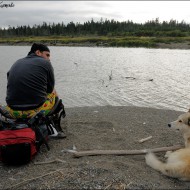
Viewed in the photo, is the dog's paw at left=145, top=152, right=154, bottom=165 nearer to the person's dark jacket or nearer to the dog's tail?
the dog's tail

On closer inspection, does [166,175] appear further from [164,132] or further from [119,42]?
[119,42]

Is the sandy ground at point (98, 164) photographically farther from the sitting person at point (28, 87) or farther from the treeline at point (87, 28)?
the treeline at point (87, 28)

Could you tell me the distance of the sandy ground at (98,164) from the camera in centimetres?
456

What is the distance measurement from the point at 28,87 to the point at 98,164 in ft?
7.44

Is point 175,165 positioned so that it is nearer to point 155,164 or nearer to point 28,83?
point 155,164

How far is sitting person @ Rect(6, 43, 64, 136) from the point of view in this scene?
6066 mm

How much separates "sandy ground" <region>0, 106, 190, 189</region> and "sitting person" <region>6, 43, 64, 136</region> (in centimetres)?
95

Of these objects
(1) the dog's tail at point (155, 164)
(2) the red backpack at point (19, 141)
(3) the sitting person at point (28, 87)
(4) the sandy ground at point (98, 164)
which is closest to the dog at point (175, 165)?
(1) the dog's tail at point (155, 164)

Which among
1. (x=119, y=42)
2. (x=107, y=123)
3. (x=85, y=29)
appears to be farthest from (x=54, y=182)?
(x=85, y=29)

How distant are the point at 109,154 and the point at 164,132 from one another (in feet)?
8.87

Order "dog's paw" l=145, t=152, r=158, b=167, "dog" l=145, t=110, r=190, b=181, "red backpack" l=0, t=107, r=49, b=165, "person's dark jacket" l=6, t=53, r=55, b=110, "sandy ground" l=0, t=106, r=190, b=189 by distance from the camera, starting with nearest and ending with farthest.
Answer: "sandy ground" l=0, t=106, r=190, b=189, "dog" l=145, t=110, r=190, b=181, "red backpack" l=0, t=107, r=49, b=165, "dog's paw" l=145, t=152, r=158, b=167, "person's dark jacket" l=6, t=53, r=55, b=110

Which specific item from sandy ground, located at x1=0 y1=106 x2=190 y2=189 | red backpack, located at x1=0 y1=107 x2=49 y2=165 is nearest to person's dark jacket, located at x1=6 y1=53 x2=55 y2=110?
red backpack, located at x1=0 y1=107 x2=49 y2=165

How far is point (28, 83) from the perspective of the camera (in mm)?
6109

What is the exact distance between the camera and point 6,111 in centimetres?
621
